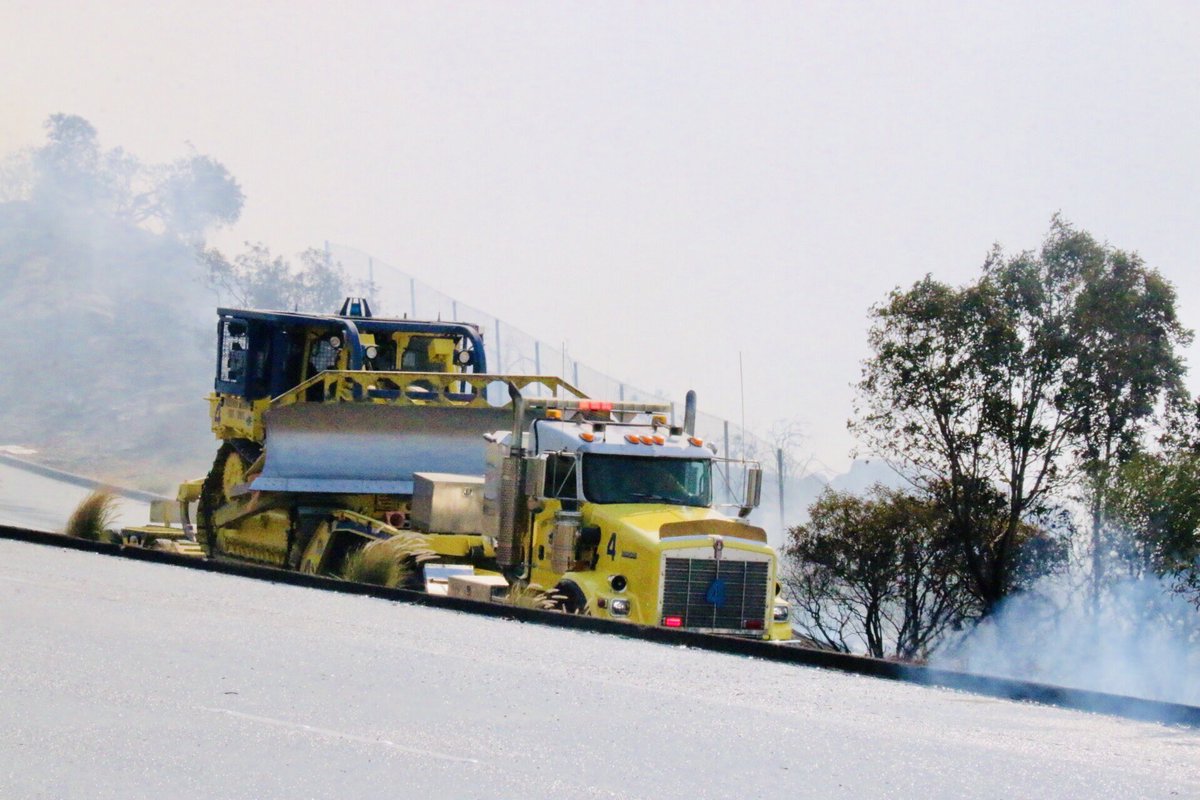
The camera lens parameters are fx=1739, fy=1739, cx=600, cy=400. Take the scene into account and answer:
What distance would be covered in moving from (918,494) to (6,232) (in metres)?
157

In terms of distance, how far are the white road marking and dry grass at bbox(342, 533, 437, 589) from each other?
32.9 ft

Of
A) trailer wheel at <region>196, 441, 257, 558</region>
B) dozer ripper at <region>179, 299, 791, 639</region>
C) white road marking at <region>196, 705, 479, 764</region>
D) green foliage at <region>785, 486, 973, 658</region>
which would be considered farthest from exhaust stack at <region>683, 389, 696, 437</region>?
green foliage at <region>785, 486, 973, 658</region>

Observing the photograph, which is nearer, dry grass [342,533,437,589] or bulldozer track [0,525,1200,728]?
bulldozer track [0,525,1200,728]

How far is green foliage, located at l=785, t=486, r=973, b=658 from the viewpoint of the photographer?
109 feet

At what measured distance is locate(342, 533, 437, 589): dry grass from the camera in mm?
18938

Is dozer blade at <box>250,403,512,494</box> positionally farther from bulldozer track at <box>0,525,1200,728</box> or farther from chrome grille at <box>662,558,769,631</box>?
chrome grille at <box>662,558,769,631</box>

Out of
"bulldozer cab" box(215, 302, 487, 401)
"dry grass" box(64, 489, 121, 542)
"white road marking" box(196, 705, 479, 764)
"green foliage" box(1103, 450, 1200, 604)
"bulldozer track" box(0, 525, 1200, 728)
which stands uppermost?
"bulldozer cab" box(215, 302, 487, 401)

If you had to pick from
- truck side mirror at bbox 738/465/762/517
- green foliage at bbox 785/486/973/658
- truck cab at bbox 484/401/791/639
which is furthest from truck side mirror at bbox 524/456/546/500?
green foliage at bbox 785/486/973/658

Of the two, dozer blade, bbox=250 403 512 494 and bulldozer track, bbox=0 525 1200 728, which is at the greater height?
dozer blade, bbox=250 403 512 494

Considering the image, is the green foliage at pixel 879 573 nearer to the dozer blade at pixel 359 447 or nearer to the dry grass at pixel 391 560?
the dozer blade at pixel 359 447

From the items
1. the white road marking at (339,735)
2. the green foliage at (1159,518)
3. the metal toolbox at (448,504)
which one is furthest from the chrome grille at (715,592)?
the green foliage at (1159,518)

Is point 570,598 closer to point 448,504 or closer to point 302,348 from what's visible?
point 448,504

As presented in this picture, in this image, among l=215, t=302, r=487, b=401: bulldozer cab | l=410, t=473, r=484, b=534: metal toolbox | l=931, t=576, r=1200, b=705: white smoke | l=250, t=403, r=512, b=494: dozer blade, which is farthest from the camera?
l=931, t=576, r=1200, b=705: white smoke

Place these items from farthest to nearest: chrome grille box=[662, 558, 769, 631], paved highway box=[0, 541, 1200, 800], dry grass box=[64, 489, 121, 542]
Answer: dry grass box=[64, 489, 121, 542], chrome grille box=[662, 558, 769, 631], paved highway box=[0, 541, 1200, 800]
